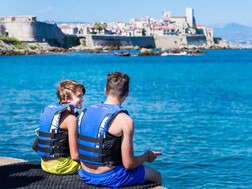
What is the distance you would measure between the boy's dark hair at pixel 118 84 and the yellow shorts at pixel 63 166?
0.95 m

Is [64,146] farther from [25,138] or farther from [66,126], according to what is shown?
[25,138]

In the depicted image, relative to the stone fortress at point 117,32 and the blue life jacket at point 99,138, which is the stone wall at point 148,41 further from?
the blue life jacket at point 99,138

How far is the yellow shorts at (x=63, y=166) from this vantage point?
13.2 ft

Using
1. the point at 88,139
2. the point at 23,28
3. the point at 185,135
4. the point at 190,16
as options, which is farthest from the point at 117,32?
the point at 88,139

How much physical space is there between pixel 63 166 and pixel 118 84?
1118 mm

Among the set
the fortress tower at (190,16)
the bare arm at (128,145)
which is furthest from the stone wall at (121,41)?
the bare arm at (128,145)

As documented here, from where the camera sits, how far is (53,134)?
3.93 metres

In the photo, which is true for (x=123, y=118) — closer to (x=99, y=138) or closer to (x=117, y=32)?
(x=99, y=138)

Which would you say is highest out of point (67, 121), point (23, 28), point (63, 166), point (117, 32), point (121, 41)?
point (117, 32)

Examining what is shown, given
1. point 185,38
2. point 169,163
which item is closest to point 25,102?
point 169,163

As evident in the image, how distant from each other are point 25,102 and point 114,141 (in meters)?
15.9

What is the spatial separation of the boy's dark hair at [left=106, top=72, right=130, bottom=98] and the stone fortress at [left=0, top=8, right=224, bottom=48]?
82764 millimetres

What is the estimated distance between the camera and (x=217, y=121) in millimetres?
14055

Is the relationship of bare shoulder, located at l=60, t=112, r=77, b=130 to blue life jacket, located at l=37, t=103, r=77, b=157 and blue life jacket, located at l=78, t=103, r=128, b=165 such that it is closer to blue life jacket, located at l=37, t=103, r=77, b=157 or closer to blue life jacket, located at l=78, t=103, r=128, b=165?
blue life jacket, located at l=37, t=103, r=77, b=157
